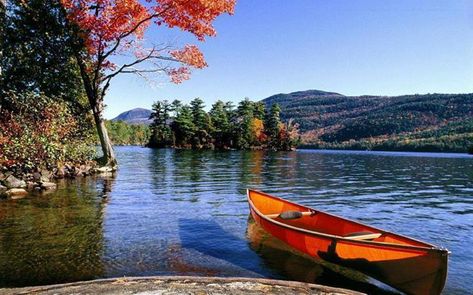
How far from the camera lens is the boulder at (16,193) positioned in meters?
17.5

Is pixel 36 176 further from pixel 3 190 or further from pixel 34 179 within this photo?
pixel 3 190

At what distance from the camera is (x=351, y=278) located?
838 cm

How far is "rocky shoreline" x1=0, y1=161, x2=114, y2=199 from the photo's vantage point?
17953 mm

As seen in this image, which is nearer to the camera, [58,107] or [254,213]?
[254,213]

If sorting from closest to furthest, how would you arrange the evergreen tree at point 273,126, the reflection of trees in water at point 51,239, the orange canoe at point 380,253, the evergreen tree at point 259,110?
1. the orange canoe at point 380,253
2. the reflection of trees in water at point 51,239
3. the evergreen tree at point 273,126
4. the evergreen tree at point 259,110

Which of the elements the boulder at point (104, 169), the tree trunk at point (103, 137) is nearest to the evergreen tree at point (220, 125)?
the tree trunk at point (103, 137)

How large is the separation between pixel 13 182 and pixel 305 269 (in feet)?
53.5

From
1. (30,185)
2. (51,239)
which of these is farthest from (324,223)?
(30,185)

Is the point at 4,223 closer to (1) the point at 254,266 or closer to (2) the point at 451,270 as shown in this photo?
(1) the point at 254,266

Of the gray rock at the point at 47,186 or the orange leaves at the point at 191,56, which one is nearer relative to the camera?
the gray rock at the point at 47,186

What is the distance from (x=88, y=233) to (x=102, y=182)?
12.7 metres

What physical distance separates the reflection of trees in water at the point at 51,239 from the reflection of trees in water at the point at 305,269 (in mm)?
4246

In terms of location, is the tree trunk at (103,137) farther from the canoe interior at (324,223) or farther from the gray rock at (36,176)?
the canoe interior at (324,223)

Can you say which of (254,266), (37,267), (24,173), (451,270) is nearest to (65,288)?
(37,267)
